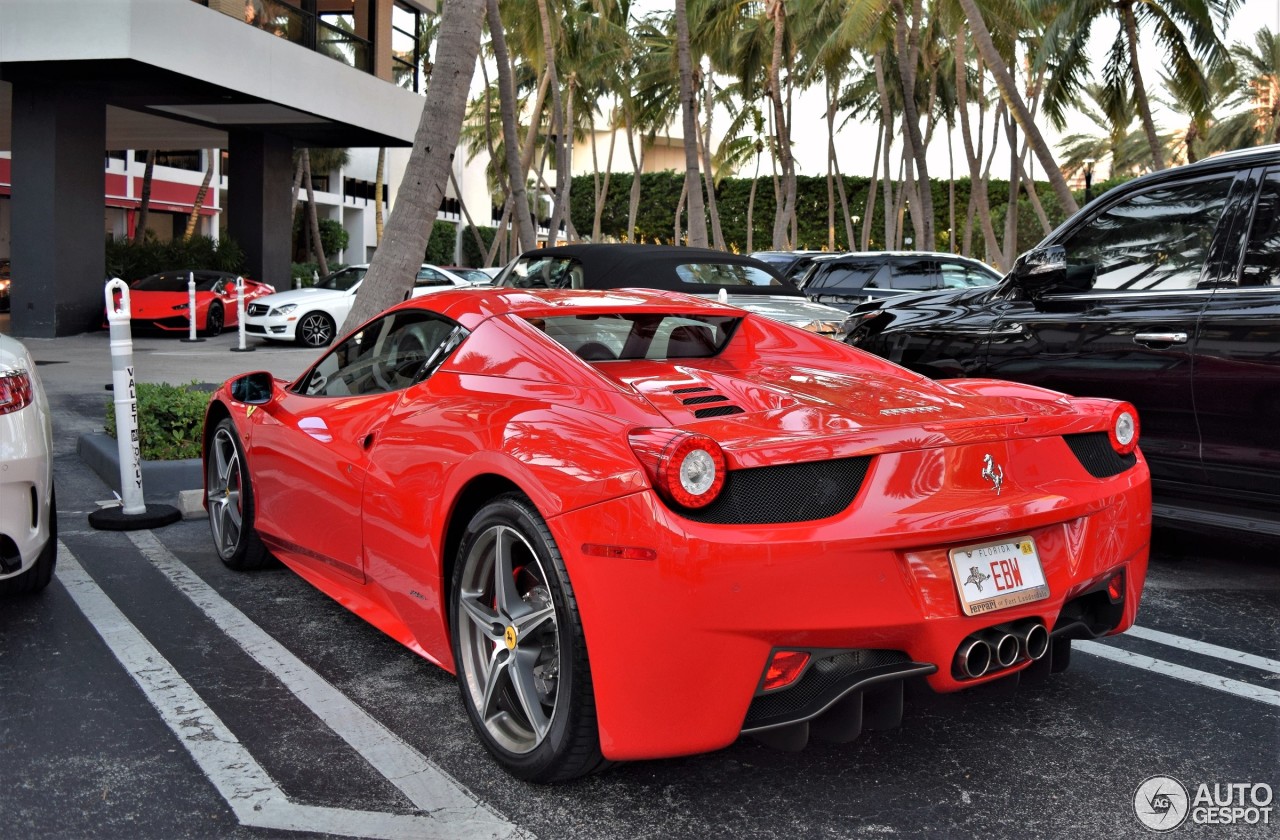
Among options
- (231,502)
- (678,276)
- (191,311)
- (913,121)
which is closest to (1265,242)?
(231,502)

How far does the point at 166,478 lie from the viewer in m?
7.02

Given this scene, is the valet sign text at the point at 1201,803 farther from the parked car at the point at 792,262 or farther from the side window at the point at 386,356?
the parked car at the point at 792,262

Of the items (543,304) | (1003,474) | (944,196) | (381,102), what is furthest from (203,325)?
(944,196)

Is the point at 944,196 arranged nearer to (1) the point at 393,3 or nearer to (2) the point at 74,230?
(1) the point at 393,3

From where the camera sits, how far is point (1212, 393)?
4848mm

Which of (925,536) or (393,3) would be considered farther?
(393,3)

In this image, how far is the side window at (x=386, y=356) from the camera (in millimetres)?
3957

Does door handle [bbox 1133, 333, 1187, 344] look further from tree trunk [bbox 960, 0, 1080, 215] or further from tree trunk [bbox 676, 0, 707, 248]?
tree trunk [bbox 676, 0, 707, 248]

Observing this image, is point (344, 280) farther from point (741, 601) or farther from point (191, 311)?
point (741, 601)

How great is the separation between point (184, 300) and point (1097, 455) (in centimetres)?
1914

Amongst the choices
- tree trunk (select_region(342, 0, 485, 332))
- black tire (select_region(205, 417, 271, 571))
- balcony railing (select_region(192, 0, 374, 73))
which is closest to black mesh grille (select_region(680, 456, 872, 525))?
black tire (select_region(205, 417, 271, 571))

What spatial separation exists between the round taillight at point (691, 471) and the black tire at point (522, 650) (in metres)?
0.38

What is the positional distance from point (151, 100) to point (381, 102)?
4321 mm

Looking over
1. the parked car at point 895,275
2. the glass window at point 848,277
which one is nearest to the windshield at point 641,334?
the parked car at point 895,275
